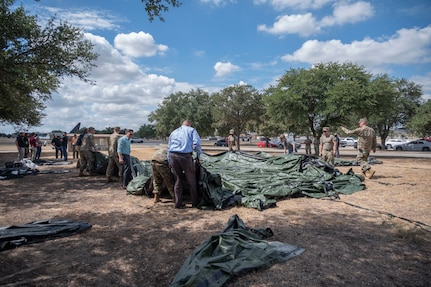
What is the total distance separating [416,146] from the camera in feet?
110

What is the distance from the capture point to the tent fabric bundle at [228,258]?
101 inches

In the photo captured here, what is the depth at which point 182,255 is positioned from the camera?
134 inches

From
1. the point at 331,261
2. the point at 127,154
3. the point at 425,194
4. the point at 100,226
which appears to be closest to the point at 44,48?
the point at 127,154

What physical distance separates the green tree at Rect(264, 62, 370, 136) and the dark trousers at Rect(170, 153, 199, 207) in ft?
45.6

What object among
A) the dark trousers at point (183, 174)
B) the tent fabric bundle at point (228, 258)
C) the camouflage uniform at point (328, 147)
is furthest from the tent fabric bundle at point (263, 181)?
the tent fabric bundle at point (228, 258)

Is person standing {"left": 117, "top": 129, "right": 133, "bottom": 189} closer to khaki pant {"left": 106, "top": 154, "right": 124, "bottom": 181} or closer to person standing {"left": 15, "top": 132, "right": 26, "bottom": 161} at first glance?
khaki pant {"left": 106, "top": 154, "right": 124, "bottom": 181}

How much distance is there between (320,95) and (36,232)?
714 inches

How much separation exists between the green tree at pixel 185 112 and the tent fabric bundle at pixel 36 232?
28.3 m

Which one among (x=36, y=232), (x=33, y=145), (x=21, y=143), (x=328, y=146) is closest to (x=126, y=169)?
(x=36, y=232)

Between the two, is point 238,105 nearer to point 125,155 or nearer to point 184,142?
point 125,155

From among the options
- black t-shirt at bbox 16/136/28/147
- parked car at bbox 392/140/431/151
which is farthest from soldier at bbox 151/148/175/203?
parked car at bbox 392/140/431/151

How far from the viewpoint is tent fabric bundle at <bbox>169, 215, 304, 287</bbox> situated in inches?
101

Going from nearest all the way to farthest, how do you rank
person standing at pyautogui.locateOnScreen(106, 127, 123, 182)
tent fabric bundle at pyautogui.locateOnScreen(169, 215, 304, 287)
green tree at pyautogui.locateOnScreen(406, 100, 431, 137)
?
tent fabric bundle at pyautogui.locateOnScreen(169, 215, 304, 287) < person standing at pyautogui.locateOnScreen(106, 127, 123, 182) < green tree at pyautogui.locateOnScreen(406, 100, 431, 137)

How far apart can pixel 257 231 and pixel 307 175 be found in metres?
4.58
